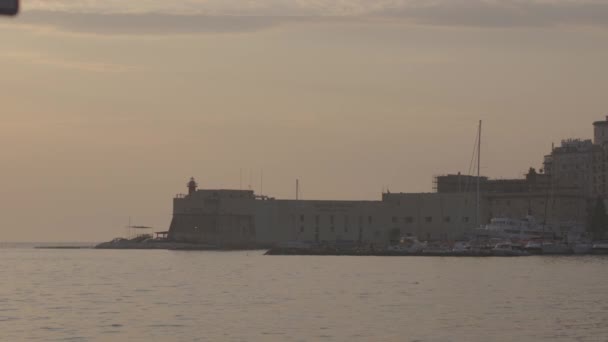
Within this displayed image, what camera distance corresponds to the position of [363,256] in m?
122

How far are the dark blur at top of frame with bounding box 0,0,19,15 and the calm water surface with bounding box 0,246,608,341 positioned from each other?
2647 cm

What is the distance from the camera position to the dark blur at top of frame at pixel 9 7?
3246 mm

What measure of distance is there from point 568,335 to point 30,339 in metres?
14.9

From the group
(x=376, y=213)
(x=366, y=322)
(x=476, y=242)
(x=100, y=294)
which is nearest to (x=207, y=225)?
(x=376, y=213)

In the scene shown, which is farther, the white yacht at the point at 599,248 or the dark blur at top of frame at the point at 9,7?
the white yacht at the point at 599,248

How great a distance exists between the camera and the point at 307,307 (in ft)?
141

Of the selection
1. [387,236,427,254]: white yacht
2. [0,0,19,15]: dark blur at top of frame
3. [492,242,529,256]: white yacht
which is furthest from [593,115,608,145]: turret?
[0,0,19,15]: dark blur at top of frame

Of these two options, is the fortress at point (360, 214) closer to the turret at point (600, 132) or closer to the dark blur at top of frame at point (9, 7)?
the turret at point (600, 132)

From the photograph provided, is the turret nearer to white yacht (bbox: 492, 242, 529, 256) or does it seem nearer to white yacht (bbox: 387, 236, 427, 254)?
white yacht (bbox: 387, 236, 427, 254)

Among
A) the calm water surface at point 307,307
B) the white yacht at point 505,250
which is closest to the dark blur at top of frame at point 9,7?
the calm water surface at point 307,307

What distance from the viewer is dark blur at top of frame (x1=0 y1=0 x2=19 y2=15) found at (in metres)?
3.25

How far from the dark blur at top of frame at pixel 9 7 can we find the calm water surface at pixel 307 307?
26472 millimetres

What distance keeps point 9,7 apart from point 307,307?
131 feet

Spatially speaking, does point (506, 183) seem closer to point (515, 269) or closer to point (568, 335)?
point (515, 269)
